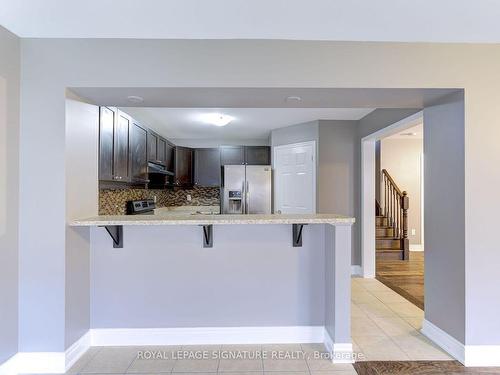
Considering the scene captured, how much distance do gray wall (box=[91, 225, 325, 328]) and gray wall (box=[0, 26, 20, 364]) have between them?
540mm

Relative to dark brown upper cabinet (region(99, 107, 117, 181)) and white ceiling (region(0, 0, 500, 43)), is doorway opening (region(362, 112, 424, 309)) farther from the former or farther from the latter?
dark brown upper cabinet (region(99, 107, 117, 181))

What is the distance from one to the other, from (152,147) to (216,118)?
38.7 inches

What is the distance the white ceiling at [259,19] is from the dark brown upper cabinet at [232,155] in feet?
11.2

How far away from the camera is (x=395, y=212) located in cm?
590

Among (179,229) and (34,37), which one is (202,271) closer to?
(179,229)

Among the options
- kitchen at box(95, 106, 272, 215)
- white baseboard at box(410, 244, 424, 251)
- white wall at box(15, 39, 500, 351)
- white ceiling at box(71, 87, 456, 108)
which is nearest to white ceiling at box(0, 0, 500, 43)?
white wall at box(15, 39, 500, 351)

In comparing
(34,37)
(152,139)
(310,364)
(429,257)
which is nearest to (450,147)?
(429,257)

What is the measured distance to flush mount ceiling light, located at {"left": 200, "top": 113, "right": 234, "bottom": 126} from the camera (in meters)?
4.00

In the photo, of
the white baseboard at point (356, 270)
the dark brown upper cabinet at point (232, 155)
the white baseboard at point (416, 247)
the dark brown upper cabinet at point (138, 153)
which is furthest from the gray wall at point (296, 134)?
the white baseboard at point (416, 247)

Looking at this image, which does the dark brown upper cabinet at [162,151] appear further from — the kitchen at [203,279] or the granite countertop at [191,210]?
the kitchen at [203,279]

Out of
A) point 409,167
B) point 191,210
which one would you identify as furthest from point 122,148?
point 409,167

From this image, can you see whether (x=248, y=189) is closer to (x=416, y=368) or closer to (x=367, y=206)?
(x=367, y=206)

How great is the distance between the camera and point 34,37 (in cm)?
203

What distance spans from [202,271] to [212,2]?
1944 mm
